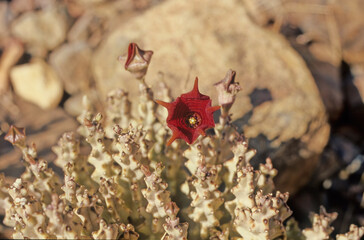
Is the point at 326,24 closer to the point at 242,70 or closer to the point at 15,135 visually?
the point at 242,70

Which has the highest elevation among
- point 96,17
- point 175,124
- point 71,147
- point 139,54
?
point 139,54

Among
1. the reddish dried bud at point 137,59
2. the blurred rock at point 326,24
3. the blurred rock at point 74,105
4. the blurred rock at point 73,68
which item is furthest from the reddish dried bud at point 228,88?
the blurred rock at point 73,68

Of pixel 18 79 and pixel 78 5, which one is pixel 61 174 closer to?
pixel 18 79

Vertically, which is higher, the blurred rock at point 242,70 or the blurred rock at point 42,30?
the blurred rock at point 242,70

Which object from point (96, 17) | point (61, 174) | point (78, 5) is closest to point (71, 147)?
point (61, 174)

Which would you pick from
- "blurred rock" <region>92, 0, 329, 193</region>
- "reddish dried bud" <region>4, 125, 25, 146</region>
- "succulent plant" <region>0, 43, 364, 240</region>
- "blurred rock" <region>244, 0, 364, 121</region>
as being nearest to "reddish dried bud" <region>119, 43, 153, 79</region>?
"succulent plant" <region>0, 43, 364, 240</region>

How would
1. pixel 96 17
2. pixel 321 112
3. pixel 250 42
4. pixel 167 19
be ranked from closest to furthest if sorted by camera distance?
pixel 321 112
pixel 250 42
pixel 167 19
pixel 96 17

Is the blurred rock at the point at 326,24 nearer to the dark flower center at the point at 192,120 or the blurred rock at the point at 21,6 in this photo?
the dark flower center at the point at 192,120
